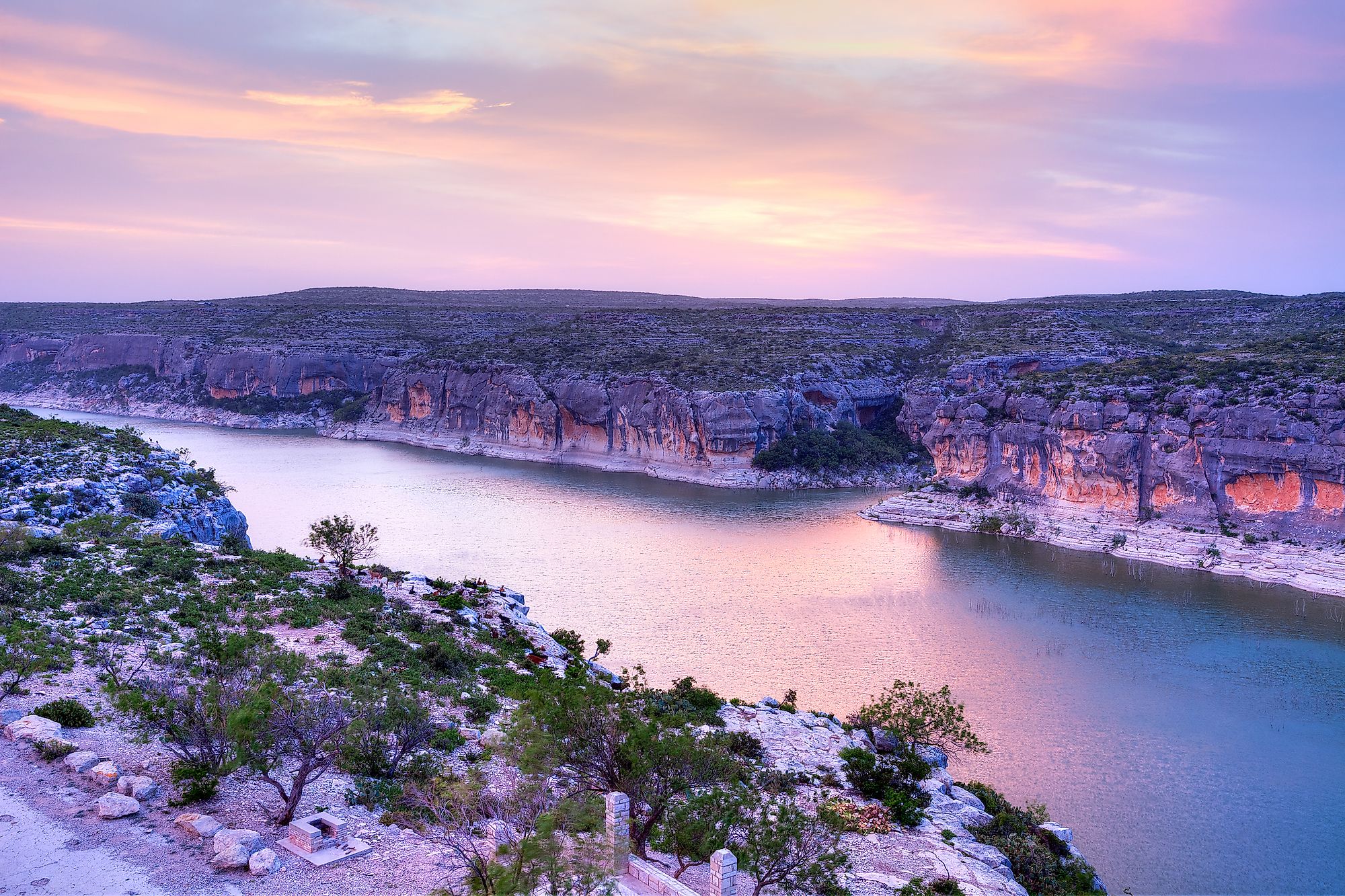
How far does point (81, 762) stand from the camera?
37.6ft

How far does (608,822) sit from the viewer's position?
10781 millimetres

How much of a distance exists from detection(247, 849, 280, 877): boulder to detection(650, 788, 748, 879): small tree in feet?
14.4

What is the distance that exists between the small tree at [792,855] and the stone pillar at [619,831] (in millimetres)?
1366

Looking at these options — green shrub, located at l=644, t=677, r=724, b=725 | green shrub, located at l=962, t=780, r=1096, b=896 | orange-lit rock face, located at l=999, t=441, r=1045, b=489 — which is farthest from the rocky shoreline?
green shrub, located at l=644, t=677, r=724, b=725

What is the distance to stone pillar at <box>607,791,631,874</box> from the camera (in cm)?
1045

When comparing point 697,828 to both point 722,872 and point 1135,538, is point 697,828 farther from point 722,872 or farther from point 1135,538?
point 1135,538

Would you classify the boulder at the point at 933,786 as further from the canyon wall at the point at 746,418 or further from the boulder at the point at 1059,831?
the canyon wall at the point at 746,418

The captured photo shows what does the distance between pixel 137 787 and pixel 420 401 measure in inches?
2689

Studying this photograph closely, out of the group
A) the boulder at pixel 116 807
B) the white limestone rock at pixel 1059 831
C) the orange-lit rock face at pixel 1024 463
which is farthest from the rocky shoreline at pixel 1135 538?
the boulder at pixel 116 807

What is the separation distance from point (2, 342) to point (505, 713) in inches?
4413

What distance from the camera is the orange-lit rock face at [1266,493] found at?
35.1 meters

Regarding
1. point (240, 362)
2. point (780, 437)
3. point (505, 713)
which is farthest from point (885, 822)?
point (240, 362)

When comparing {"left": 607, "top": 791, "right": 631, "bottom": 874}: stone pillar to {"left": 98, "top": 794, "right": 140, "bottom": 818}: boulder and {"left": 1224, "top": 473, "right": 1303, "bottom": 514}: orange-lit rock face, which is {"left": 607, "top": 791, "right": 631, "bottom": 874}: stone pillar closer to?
{"left": 98, "top": 794, "right": 140, "bottom": 818}: boulder

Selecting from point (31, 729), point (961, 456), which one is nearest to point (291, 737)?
point (31, 729)
